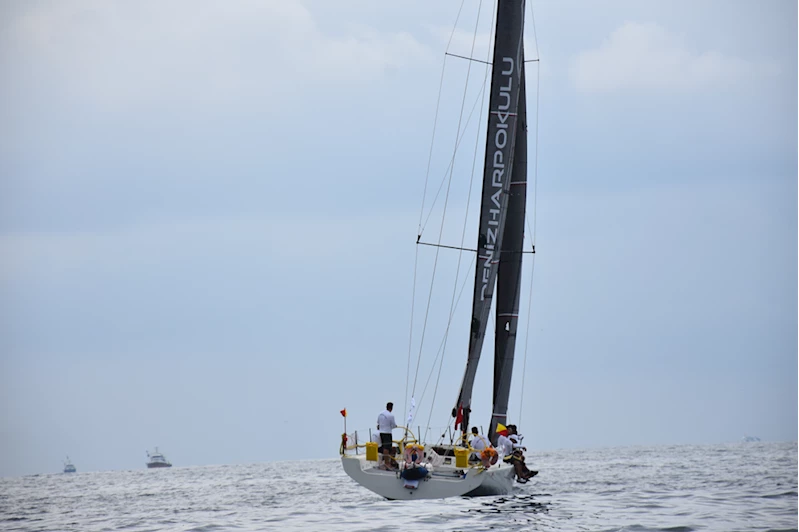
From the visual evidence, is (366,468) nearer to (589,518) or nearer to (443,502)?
(443,502)

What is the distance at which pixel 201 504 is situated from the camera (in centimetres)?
3334

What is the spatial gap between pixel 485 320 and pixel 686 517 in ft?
32.9

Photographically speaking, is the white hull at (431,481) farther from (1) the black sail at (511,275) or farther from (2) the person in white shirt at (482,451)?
(1) the black sail at (511,275)

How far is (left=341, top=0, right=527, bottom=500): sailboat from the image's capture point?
1053 inches

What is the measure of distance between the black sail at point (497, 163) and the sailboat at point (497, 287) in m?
0.03

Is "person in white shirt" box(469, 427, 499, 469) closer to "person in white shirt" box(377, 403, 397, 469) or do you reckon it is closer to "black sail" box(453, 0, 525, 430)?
"person in white shirt" box(377, 403, 397, 469)

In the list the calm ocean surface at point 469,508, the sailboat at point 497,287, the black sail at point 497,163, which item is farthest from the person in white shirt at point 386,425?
the black sail at point 497,163

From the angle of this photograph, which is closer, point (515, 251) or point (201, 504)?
point (201, 504)

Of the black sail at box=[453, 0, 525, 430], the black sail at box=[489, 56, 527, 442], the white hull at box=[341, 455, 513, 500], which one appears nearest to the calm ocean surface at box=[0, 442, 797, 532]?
the white hull at box=[341, 455, 513, 500]

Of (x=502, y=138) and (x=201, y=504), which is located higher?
(x=502, y=138)

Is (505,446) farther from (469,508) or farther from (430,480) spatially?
(430,480)

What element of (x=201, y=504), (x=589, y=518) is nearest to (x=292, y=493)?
(x=201, y=504)

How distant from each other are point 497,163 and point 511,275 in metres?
4.47

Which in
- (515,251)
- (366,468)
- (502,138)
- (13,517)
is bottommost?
(13,517)
